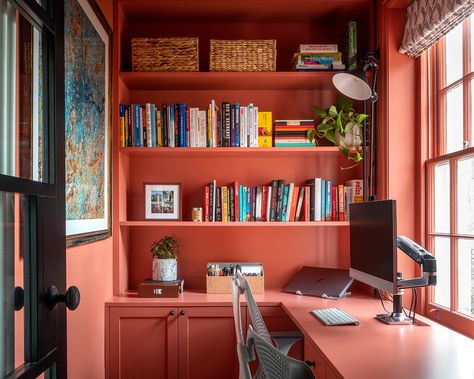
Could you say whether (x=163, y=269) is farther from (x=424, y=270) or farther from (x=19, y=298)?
(x=19, y=298)

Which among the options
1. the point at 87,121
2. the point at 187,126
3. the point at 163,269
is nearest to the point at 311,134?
the point at 187,126

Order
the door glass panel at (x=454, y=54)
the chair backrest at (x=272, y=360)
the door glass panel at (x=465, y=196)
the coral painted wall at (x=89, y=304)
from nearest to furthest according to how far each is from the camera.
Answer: the chair backrest at (x=272, y=360), the coral painted wall at (x=89, y=304), the door glass panel at (x=465, y=196), the door glass panel at (x=454, y=54)

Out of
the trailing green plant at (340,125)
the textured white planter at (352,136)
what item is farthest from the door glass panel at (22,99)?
the textured white planter at (352,136)

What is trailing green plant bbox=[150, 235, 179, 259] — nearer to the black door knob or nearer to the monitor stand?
the monitor stand

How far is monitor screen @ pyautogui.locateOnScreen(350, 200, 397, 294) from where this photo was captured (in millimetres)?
1858

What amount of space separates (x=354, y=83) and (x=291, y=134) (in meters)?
0.58

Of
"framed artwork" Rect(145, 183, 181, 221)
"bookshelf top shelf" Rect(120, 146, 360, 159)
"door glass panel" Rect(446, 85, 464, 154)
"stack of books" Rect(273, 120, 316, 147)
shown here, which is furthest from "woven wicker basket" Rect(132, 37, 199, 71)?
"door glass panel" Rect(446, 85, 464, 154)

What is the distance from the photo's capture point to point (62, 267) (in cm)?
125

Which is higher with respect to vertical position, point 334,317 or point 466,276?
point 466,276

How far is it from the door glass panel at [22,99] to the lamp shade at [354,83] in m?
1.56

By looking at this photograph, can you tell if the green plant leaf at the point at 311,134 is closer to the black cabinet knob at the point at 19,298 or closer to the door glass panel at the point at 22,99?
the door glass panel at the point at 22,99

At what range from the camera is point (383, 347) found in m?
1.71

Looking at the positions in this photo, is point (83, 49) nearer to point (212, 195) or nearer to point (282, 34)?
point (212, 195)

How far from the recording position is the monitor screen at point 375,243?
1.86 m
